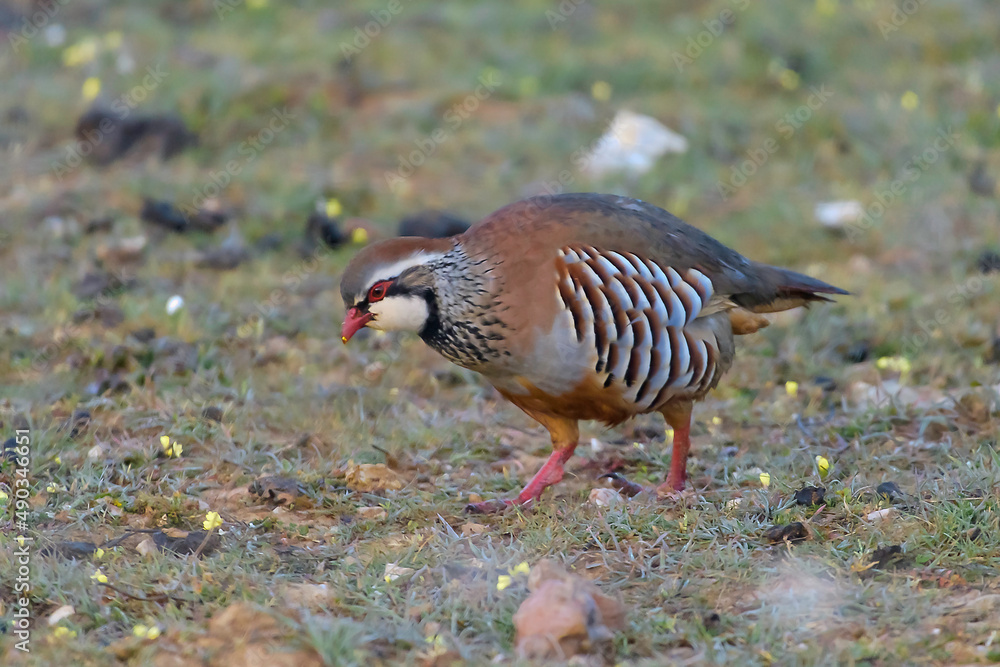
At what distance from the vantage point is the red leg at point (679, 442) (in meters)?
3.95

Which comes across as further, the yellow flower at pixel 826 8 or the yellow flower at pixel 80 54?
the yellow flower at pixel 826 8

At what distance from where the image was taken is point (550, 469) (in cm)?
397

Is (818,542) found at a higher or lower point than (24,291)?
higher

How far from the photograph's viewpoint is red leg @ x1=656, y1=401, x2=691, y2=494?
395 cm

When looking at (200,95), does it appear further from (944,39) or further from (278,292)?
Result: (944,39)

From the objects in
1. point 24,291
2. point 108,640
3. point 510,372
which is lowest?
point 24,291

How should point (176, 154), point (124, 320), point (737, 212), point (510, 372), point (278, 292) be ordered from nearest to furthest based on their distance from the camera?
point (510, 372) → point (124, 320) → point (278, 292) → point (737, 212) → point (176, 154)

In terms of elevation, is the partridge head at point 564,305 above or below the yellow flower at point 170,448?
above

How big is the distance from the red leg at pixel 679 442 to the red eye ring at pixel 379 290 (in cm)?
103

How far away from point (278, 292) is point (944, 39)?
5.48 metres

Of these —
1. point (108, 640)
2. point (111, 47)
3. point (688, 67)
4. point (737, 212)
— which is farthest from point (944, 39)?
point (108, 640)

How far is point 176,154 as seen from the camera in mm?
7238

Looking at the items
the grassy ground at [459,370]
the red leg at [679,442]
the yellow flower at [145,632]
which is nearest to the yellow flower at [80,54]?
the grassy ground at [459,370]

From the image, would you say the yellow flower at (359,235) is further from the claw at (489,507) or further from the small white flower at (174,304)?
the claw at (489,507)
